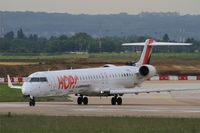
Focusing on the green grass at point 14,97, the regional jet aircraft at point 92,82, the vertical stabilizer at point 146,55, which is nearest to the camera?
the regional jet aircraft at point 92,82

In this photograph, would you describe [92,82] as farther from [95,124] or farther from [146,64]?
[95,124]

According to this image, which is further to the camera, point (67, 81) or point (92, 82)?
point (92, 82)

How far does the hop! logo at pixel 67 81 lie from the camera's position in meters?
59.4

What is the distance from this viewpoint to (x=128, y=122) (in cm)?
4053

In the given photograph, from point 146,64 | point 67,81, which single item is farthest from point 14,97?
point 67,81

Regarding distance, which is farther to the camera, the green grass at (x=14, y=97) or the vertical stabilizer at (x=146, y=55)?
the vertical stabilizer at (x=146, y=55)

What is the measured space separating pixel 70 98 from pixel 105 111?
64.1ft

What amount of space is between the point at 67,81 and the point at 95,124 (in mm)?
20937

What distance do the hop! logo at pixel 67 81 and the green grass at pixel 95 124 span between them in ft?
47.0

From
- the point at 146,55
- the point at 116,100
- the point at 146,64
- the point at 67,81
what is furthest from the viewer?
the point at 146,55

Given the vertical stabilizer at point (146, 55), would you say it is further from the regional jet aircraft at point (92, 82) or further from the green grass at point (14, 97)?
the green grass at point (14, 97)

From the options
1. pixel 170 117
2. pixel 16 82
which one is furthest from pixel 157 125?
pixel 16 82

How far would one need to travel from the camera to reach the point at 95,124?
128 ft

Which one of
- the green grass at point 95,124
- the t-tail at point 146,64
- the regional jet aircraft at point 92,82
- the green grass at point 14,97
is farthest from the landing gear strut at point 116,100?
the green grass at point 95,124
